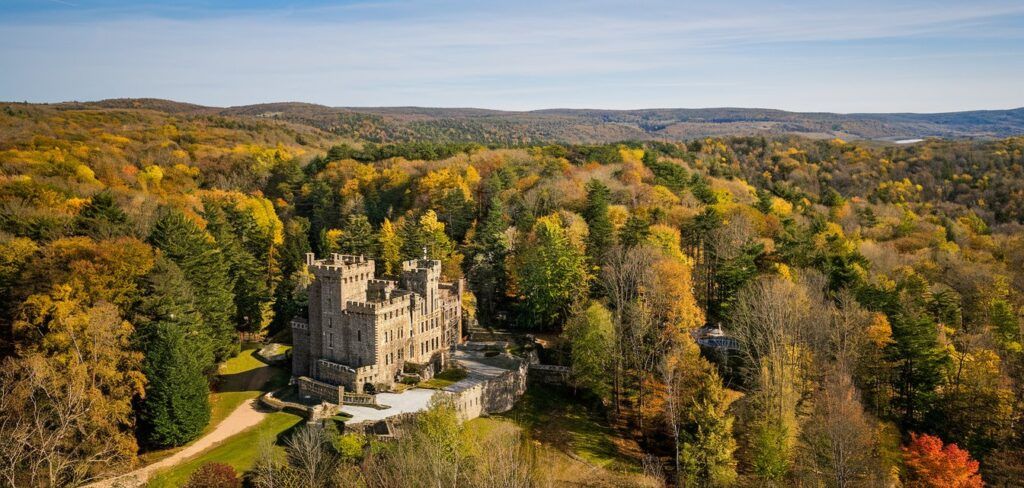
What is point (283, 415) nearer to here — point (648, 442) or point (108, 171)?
point (648, 442)

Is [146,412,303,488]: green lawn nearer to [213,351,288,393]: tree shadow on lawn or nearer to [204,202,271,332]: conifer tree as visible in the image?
[213,351,288,393]: tree shadow on lawn

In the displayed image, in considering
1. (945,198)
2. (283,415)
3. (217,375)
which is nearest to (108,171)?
(217,375)

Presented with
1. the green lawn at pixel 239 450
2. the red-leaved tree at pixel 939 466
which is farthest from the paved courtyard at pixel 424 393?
the red-leaved tree at pixel 939 466

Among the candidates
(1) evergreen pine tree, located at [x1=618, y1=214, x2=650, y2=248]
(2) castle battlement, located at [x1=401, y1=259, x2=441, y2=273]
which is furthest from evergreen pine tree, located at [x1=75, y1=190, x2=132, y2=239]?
(1) evergreen pine tree, located at [x1=618, y1=214, x2=650, y2=248]

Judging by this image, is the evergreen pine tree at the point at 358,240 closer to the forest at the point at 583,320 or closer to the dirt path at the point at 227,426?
the forest at the point at 583,320

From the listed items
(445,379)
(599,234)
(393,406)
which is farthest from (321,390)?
(599,234)
